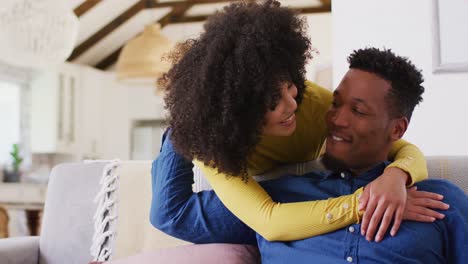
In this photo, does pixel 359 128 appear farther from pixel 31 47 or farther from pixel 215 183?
pixel 31 47

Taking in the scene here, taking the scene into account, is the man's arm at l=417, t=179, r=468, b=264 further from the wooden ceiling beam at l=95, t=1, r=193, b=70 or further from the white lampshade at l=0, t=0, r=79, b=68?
the wooden ceiling beam at l=95, t=1, r=193, b=70

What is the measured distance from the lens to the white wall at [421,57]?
2.43m

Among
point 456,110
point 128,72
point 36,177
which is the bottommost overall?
point 36,177

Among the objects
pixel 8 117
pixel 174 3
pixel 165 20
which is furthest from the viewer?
pixel 165 20

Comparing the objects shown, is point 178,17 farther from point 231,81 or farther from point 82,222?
point 231,81

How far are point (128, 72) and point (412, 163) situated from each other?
296cm

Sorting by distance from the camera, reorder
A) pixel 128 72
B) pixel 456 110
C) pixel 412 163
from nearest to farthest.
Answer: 1. pixel 412 163
2. pixel 456 110
3. pixel 128 72

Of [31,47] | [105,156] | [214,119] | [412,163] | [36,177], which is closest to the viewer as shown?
[214,119]

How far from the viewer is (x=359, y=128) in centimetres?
148

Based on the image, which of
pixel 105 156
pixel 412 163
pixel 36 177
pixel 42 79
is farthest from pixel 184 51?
pixel 105 156

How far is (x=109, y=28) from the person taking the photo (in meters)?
7.68

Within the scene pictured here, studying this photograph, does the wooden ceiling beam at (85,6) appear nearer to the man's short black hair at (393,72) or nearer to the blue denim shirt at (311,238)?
the blue denim shirt at (311,238)

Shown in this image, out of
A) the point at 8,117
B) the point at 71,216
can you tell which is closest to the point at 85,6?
the point at 8,117

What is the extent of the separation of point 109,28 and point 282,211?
6.65 m
